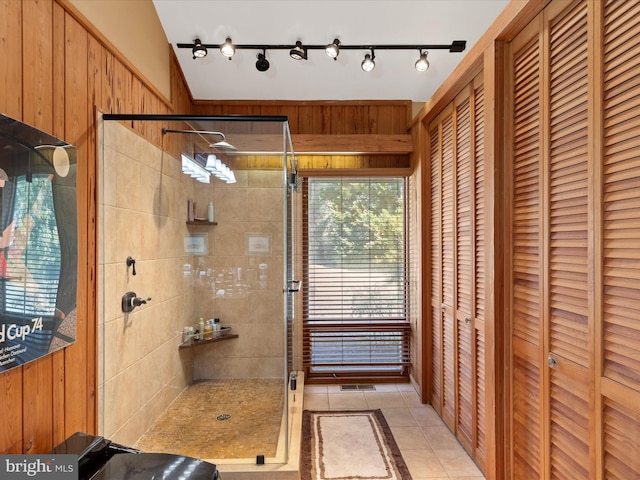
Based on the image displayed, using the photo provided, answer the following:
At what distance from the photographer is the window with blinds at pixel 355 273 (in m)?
3.39

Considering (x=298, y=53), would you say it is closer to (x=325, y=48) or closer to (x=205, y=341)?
(x=325, y=48)

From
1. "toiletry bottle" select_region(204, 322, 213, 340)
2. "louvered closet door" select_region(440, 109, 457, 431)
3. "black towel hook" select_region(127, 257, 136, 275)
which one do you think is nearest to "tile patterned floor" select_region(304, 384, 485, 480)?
"louvered closet door" select_region(440, 109, 457, 431)

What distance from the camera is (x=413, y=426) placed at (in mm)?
2592

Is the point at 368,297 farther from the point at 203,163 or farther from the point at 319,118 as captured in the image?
the point at 203,163

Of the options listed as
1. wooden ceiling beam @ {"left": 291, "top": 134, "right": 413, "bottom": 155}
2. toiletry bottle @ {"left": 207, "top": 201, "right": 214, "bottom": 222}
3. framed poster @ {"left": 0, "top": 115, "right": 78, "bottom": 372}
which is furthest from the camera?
wooden ceiling beam @ {"left": 291, "top": 134, "right": 413, "bottom": 155}

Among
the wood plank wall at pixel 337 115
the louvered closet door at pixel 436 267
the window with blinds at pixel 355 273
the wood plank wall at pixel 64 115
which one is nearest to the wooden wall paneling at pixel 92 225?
the wood plank wall at pixel 64 115

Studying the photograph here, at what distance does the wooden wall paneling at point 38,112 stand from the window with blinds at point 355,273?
7.15ft

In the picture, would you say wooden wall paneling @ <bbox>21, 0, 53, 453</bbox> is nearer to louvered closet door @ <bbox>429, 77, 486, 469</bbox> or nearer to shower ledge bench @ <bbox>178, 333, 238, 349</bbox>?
shower ledge bench @ <bbox>178, 333, 238, 349</bbox>

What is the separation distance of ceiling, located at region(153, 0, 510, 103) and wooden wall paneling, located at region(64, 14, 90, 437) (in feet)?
3.56

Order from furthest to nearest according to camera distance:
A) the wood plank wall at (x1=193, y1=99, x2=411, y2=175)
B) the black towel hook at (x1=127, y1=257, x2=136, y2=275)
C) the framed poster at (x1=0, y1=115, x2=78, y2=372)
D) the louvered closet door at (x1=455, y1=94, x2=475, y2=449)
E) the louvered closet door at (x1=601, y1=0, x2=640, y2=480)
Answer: the wood plank wall at (x1=193, y1=99, x2=411, y2=175), the louvered closet door at (x1=455, y1=94, x2=475, y2=449), the black towel hook at (x1=127, y1=257, x2=136, y2=275), the framed poster at (x1=0, y1=115, x2=78, y2=372), the louvered closet door at (x1=601, y1=0, x2=640, y2=480)

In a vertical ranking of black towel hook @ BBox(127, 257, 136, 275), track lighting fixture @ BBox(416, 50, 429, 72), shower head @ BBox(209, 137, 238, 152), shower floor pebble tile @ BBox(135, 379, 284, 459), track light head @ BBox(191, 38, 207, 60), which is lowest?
shower floor pebble tile @ BBox(135, 379, 284, 459)

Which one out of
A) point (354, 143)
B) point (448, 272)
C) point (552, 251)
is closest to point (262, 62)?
point (354, 143)

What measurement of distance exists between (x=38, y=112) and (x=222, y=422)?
1.84m

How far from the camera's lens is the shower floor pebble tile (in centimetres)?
197
